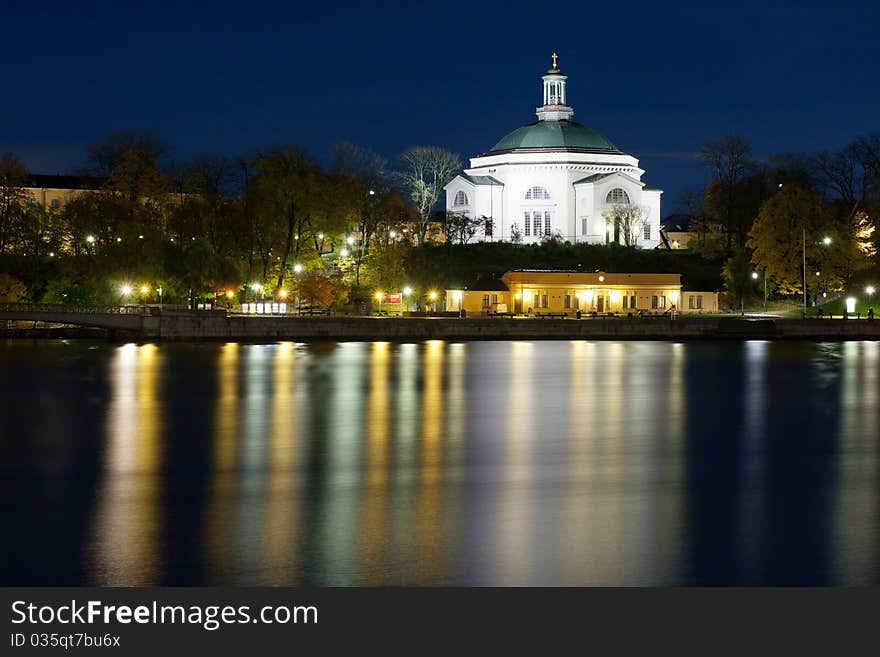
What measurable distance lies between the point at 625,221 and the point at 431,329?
171ft

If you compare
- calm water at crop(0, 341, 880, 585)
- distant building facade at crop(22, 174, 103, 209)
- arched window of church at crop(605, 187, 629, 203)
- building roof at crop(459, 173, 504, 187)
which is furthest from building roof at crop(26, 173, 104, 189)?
calm water at crop(0, 341, 880, 585)

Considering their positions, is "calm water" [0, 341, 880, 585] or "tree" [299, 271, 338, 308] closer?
"calm water" [0, 341, 880, 585]

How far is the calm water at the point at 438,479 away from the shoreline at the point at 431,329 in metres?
24.9

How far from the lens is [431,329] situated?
82.0 meters

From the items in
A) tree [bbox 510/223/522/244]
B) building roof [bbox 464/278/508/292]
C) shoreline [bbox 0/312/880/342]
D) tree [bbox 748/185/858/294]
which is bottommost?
shoreline [bbox 0/312/880/342]

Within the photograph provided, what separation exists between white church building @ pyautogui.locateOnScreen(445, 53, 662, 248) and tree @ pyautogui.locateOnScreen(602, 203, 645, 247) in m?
0.10

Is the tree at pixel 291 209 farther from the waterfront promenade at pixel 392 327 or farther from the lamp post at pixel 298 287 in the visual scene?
the waterfront promenade at pixel 392 327

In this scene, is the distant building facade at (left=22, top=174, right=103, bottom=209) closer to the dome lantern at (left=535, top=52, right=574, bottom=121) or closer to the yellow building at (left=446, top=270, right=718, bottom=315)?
the dome lantern at (left=535, top=52, right=574, bottom=121)

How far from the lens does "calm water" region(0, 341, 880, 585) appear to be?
18.1m

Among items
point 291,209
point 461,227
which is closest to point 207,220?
point 291,209

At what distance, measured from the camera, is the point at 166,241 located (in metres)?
Result: 85.1

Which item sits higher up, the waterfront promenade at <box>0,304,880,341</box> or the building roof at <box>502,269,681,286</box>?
the building roof at <box>502,269,681,286</box>

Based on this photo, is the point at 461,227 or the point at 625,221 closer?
the point at 461,227

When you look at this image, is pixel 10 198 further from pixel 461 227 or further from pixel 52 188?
pixel 52 188
